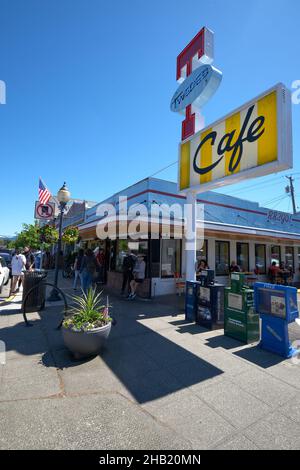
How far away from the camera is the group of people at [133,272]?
9.06 m

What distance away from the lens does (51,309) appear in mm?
7078

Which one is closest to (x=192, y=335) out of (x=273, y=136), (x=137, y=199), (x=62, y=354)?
(x=62, y=354)

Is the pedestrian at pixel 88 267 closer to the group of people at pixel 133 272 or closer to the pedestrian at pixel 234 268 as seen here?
the group of people at pixel 133 272

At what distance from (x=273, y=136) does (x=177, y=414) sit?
488 cm

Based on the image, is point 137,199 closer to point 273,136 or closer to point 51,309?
point 51,309

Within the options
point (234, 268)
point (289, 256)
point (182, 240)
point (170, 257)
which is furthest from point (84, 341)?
point (289, 256)

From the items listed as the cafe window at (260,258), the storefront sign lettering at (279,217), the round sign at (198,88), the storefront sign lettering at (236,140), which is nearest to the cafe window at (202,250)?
the cafe window at (260,258)

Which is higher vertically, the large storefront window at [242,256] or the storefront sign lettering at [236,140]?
the storefront sign lettering at [236,140]

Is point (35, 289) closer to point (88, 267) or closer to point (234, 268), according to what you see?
point (88, 267)

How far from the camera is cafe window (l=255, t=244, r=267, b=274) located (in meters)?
15.0

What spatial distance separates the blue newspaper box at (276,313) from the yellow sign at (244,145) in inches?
92.2

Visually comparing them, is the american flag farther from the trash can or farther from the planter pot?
the planter pot

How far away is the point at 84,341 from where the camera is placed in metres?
3.80

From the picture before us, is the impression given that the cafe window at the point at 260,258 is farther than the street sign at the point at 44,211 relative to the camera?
Yes
